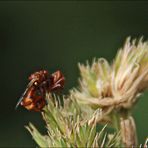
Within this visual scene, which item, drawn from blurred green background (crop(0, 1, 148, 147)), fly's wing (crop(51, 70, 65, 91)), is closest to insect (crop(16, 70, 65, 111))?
fly's wing (crop(51, 70, 65, 91))

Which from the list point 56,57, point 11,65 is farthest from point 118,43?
point 11,65

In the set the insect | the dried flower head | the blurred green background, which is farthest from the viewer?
the blurred green background

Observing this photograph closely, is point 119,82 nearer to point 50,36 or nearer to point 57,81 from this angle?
point 57,81

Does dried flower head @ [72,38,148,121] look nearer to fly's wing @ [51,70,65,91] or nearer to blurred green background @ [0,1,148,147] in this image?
fly's wing @ [51,70,65,91]

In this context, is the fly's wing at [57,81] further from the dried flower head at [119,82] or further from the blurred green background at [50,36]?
the blurred green background at [50,36]

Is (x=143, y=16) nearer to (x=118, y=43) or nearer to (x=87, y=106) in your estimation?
(x=118, y=43)

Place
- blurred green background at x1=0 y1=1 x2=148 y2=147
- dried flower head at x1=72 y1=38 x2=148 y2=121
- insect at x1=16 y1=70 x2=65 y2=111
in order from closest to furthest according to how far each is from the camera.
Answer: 1. insect at x1=16 y1=70 x2=65 y2=111
2. dried flower head at x1=72 y1=38 x2=148 y2=121
3. blurred green background at x1=0 y1=1 x2=148 y2=147
